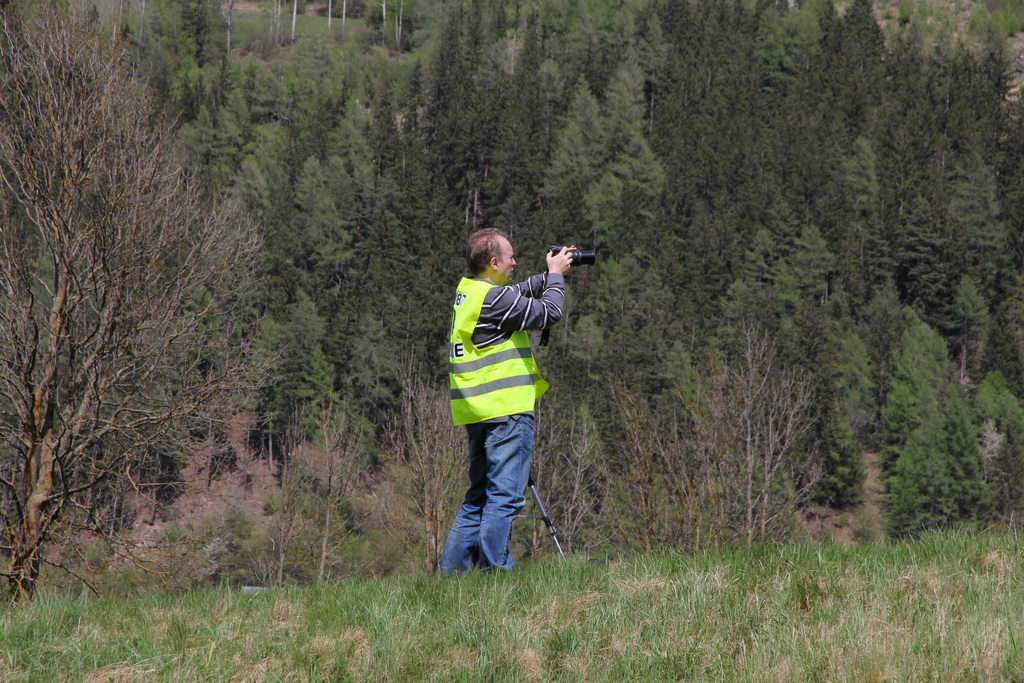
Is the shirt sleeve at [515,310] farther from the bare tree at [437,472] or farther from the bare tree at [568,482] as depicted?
the bare tree at [568,482]

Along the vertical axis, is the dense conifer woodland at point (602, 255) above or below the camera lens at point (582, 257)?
below

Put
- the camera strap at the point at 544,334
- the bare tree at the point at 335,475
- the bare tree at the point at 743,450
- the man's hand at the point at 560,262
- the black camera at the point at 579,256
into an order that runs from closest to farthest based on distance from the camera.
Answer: the camera strap at the point at 544,334, the man's hand at the point at 560,262, the black camera at the point at 579,256, the bare tree at the point at 743,450, the bare tree at the point at 335,475

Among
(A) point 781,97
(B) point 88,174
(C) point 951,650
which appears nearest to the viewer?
(C) point 951,650

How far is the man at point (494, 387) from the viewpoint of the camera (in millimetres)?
4809

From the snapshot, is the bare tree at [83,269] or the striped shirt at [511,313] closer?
the striped shirt at [511,313]

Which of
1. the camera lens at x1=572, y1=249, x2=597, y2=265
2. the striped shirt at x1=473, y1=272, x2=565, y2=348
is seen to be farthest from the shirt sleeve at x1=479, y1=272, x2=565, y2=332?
the camera lens at x1=572, y1=249, x2=597, y2=265

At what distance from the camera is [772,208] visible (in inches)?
3339

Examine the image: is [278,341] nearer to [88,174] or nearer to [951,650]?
[88,174]

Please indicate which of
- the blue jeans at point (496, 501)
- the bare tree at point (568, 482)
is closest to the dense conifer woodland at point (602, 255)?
the bare tree at point (568, 482)

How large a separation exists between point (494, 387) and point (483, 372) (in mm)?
99

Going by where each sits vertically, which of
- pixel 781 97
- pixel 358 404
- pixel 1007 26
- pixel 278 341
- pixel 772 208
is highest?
pixel 1007 26

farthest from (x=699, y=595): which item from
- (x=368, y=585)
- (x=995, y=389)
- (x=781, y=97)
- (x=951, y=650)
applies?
(x=781, y=97)

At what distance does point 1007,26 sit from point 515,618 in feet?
459

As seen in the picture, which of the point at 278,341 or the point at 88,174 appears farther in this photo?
the point at 278,341
